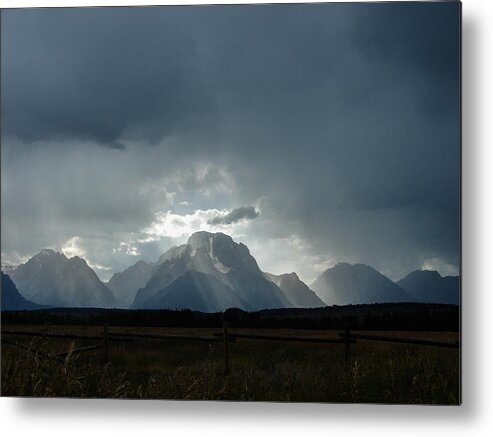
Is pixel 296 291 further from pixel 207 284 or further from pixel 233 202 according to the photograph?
pixel 233 202

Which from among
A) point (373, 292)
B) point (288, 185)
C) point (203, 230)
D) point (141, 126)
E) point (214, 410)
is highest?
point (141, 126)

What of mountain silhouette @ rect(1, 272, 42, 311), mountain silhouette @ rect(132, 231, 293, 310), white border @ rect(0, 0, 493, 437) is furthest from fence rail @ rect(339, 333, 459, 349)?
mountain silhouette @ rect(1, 272, 42, 311)

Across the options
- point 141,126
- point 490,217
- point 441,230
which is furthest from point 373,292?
point 141,126

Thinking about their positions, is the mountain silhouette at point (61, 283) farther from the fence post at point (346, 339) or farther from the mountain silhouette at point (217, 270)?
the fence post at point (346, 339)

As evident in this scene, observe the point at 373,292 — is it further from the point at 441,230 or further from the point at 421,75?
the point at 421,75

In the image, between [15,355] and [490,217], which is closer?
[490,217]

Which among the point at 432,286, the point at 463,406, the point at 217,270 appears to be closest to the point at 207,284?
the point at 217,270

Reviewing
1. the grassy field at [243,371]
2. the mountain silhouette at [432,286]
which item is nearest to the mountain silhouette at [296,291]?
the grassy field at [243,371]
